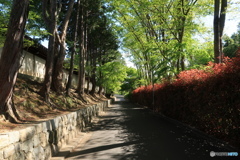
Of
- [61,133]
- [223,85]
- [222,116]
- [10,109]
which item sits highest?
[223,85]

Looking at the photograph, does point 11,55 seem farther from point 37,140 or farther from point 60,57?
point 60,57

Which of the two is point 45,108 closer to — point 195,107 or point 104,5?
point 195,107

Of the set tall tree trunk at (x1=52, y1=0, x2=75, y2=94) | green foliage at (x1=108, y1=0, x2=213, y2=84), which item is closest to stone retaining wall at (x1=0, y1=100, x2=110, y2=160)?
tall tree trunk at (x1=52, y1=0, x2=75, y2=94)

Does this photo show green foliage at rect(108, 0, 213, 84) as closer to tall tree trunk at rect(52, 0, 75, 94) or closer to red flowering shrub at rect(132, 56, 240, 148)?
red flowering shrub at rect(132, 56, 240, 148)

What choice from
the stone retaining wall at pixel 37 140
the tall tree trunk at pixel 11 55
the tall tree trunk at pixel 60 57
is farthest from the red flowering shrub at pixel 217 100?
the tall tree trunk at pixel 60 57

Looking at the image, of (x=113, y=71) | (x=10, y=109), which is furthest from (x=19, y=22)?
(x=113, y=71)

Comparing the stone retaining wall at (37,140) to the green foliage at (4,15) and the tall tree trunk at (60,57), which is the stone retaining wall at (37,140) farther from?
the tall tree trunk at (60,57)

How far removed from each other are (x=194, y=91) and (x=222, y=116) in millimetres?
2095

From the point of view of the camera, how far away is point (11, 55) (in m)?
5.57

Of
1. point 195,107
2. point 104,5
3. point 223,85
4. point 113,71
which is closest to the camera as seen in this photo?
point 223,85

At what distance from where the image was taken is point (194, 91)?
24.7ft

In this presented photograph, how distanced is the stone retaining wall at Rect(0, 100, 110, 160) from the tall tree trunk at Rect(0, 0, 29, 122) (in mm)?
1524

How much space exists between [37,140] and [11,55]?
282cm

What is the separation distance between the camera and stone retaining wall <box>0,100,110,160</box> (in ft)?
10.6
